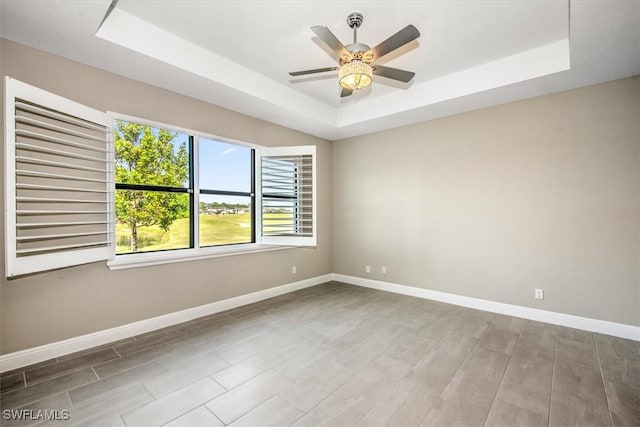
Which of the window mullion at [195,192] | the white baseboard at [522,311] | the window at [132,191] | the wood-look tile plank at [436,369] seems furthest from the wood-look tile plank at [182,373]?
the white baseboard at [522,311]

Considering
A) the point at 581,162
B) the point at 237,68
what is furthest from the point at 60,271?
the point at 581,162

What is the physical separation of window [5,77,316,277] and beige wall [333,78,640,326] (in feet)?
4.89

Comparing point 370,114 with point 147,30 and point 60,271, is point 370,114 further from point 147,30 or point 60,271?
point 60,271

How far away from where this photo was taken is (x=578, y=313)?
3.25 metres

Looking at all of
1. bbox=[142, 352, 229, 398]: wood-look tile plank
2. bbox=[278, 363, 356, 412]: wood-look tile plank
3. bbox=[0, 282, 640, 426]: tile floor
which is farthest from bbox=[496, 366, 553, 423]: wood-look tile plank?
bbox=[142, 352, 229, 398]: wood-look tile plank

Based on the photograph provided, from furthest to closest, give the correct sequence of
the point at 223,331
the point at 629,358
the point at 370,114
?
the point at 370,114, the point at 223,331, the point at 629,358

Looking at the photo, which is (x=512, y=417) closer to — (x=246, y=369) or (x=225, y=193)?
(x=246, y=369)

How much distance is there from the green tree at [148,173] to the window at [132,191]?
11mm

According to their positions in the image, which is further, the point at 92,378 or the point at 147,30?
the point at 147,30

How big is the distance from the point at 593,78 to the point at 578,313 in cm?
265

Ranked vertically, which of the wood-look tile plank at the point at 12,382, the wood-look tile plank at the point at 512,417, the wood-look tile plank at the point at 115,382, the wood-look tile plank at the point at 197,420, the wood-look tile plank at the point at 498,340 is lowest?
the wood-look tile plank at the point at 498,340

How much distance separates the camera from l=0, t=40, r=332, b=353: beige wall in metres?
2.42

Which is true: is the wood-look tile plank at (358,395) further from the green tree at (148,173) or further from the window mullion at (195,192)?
the green tree at (148,173)

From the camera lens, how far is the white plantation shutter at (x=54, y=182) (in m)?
2.06
